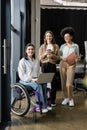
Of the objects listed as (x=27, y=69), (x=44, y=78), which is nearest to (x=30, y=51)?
(x=27, y=69)

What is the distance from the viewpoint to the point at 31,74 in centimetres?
490

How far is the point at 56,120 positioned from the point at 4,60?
1.31m

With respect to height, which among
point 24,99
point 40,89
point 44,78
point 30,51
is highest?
point 30,51

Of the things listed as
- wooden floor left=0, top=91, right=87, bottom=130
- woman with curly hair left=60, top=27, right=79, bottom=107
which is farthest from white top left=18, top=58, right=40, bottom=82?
woman with curly hair left=60, top=27, right=79, bottom=107

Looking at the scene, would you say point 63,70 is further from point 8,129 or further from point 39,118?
point 8,129

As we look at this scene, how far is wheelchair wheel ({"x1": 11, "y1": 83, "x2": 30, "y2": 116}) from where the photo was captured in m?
4.61

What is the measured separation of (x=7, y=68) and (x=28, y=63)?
69cm

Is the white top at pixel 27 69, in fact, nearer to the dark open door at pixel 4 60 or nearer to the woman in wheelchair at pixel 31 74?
the woman in wheelchair at pixel 31 74

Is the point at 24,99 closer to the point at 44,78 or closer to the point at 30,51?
the point at 44,78

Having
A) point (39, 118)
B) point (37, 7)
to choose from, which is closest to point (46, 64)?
point (39, 118)

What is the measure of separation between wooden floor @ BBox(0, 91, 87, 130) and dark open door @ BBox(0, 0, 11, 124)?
23cm

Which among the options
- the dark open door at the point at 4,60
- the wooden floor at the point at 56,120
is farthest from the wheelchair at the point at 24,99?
the dark open door at the point at 4,60

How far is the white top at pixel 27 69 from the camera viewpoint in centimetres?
484

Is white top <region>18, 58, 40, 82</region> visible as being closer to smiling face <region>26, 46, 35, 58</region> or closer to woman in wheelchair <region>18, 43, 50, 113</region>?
woman in wheelchair <region>18, 43, 50, 113</region>
